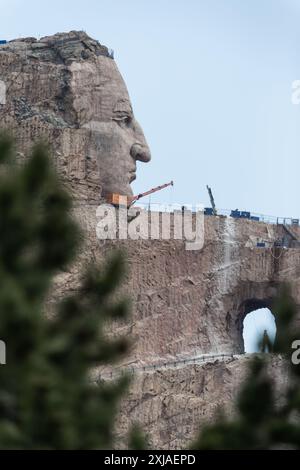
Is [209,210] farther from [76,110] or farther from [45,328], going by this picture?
[45,328]

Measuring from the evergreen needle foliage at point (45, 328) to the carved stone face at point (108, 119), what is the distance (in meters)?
35.8

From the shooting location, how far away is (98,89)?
69250 mm

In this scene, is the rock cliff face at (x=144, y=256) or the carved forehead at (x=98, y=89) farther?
the carved forehead at (x=98, y=89)

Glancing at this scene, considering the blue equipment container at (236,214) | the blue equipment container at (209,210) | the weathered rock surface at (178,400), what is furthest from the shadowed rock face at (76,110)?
the weathered rock surface at (178,400)

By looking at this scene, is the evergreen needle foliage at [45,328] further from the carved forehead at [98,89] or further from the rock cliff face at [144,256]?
the carved forehead at [98,89]

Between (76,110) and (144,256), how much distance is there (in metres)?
4.91

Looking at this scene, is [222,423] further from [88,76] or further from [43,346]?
[88,76]

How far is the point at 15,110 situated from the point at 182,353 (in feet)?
29.3

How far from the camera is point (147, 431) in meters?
64.5

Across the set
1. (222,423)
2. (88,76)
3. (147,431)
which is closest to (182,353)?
(147,431)

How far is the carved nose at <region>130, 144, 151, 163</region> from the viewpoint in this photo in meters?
70.6

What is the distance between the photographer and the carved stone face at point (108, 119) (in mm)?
68562
